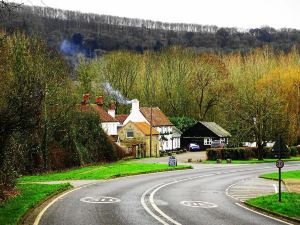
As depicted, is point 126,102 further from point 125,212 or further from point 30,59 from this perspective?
point 125,212

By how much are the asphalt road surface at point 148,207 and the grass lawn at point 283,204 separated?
2.78 ft

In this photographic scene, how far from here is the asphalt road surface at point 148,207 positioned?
1758 cm

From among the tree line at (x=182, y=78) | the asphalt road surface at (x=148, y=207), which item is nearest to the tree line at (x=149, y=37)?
the tree line at (x=182, y=78)

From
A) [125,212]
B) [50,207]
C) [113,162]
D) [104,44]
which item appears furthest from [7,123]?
[104,44]

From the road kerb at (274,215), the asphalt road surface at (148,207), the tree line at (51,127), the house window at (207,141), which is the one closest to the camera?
the asphalt road surface at (148,207)

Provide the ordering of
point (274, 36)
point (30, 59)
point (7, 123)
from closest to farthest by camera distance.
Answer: point (7, 123)
point (30, 59)
point (274, 36)

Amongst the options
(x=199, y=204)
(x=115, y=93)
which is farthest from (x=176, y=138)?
(x=199, y=204)

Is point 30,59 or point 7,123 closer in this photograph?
point 7,123

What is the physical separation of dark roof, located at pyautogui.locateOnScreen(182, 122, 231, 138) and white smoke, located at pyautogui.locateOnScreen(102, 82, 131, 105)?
12.5 m

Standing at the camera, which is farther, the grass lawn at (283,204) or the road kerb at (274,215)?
the grass lawn at (283,204)

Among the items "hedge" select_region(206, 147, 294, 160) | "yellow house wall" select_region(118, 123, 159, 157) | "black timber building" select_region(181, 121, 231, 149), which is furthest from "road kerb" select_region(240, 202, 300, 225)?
"black timber building" select_region(181, 121, 231, 149)

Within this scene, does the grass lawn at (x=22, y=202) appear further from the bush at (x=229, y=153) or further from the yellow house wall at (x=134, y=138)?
the yellow house wall at (x=134, y=138)

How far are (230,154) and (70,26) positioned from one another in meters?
101

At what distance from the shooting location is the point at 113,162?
190 ft
